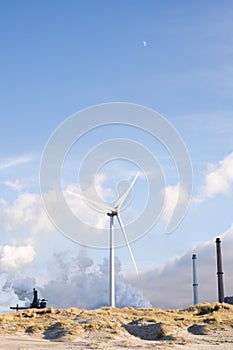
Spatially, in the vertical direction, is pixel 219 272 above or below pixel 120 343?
above

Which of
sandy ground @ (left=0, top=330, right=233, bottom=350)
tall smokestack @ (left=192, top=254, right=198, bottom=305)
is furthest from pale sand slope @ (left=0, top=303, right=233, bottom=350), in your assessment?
tall smokestack @ (left=192, top=254, right=198, bottom=305)

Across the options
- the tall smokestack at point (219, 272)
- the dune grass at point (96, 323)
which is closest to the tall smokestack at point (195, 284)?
the tall smokestack at point (219, 272)

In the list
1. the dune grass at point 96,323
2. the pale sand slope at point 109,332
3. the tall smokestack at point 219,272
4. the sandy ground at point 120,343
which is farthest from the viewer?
the tall smokestack at point 219,272

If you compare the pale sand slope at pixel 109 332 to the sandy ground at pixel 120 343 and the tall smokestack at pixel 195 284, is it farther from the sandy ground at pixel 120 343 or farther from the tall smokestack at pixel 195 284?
the tall smokestack at pixel 195 284

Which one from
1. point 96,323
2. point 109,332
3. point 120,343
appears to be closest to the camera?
point 120,343

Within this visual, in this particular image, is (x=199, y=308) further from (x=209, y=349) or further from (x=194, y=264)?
(x=194, y=264)

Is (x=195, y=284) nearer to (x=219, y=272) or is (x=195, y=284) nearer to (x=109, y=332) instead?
(x=219, y=272)

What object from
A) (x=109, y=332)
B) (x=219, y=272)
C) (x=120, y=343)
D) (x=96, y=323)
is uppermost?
(x=219, y=272)

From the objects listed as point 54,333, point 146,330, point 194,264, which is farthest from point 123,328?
point 194,264

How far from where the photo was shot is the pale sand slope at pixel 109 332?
5334 centimetres

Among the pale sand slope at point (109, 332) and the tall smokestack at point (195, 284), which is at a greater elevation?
the tall smokestack at point (195, 284)

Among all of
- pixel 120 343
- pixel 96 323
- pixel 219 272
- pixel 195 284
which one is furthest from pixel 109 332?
pixel 195 284

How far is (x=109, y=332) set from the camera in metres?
58.2

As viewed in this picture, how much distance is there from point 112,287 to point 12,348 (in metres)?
47.9
